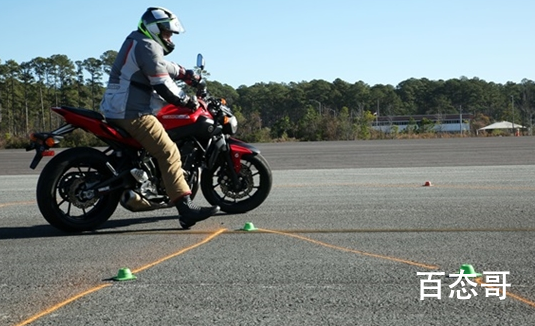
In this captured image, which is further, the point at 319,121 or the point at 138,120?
the point at 319,121

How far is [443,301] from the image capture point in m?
4.31

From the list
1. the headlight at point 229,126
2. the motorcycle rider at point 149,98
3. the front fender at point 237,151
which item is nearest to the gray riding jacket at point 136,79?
the motorcycle rider at point 149,98

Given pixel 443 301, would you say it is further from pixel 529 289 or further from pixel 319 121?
pixel 319 121

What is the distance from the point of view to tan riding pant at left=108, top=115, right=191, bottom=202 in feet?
23.7

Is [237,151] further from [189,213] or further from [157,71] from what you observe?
[157,71]

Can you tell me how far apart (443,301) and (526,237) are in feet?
8.10

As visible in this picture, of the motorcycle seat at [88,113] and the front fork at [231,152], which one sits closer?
the motorcycle seat at [88,113]

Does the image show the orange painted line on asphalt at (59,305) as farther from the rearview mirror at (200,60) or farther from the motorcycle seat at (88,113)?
the rearview mirror at (200,60)

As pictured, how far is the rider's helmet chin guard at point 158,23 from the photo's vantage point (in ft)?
23.5

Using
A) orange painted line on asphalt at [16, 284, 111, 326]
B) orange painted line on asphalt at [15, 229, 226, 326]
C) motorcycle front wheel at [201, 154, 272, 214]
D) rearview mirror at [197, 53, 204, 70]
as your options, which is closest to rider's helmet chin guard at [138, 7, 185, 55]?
rearview mirror at [197, 53, 204, 70]

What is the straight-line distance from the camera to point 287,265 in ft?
17.7

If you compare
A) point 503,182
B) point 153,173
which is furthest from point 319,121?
point 153,173

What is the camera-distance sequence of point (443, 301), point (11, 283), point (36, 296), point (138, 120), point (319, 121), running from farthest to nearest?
point (319, 121) → point (138, 120) → point (11, 283) → point (36, 296) → point (443, 301)

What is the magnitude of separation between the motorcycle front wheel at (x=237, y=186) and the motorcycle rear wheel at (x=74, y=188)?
128 cm
